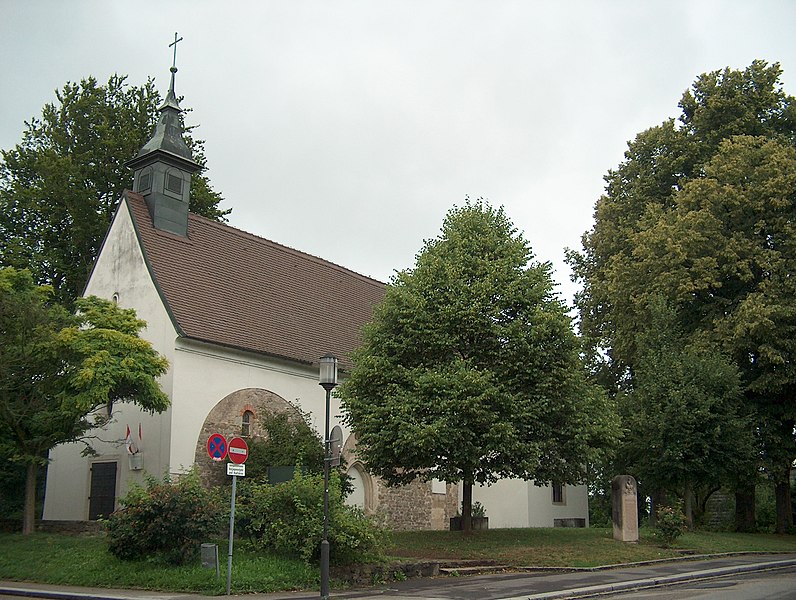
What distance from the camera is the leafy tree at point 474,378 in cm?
1994

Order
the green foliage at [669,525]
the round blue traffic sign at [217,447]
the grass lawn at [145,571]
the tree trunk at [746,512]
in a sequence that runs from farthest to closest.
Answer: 1. the tree trunk at [746,512]
2. the green foliage at [669,525]
3. the grass lawn at [145,571]
4. the round blue traffic sign at [217,447]

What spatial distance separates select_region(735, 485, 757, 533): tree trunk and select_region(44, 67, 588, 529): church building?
903 cm

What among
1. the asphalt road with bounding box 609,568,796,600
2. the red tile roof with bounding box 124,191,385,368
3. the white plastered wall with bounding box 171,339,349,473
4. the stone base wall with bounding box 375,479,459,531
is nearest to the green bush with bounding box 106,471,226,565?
the white plastered wall with bounding box 171,339,349,473

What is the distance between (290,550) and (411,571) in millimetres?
2675

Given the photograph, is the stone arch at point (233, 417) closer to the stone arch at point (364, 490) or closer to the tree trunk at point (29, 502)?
the stone arch at point (364, 490)

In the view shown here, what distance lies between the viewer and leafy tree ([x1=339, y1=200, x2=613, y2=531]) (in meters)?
19.9

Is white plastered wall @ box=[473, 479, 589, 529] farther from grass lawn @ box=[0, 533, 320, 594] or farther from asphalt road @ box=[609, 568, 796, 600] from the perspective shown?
grass lawn @ box=[0, 533, 320, 594]

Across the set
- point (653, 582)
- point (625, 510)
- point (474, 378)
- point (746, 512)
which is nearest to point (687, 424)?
point (625, 510)

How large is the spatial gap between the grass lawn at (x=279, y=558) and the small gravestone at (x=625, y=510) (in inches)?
19.2

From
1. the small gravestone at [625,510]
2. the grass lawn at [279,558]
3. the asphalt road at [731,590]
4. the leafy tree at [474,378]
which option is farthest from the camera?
the small gravestone at [625,510]

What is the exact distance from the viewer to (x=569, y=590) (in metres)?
14.6

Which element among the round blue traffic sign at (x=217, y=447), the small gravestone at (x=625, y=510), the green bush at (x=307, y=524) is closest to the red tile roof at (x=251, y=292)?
the green bush at (x=307, y=524)

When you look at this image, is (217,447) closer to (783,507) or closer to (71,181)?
(71,181)

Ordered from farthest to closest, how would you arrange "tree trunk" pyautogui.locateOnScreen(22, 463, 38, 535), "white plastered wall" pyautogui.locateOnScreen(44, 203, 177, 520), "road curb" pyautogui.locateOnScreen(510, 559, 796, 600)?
"white plastered wall" pyautogui.locateOnScreen(44, 203, 177, 520) → "tree trunk" pyautogui.locateOnScreen(22, 463, 38, 535) → "road curb" pyautogui.locateOnScreen(510, 559, 796, 600)
